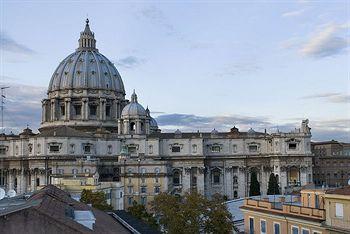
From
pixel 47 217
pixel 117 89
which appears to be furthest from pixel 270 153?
pixel 47 217

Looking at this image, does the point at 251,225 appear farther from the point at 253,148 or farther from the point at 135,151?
the point at 253,148

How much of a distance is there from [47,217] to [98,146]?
98.0 meters

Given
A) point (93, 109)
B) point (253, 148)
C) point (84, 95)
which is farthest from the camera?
point (93, 109)

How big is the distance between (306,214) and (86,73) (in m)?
110

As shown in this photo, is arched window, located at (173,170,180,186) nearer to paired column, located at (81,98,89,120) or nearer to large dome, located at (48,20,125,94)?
paired column, located at (81,98,89,120)

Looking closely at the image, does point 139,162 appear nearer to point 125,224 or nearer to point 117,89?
point 117,89

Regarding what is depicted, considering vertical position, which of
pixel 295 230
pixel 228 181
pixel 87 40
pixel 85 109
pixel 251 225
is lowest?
pixel 228 181

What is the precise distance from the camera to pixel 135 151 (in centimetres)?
11569

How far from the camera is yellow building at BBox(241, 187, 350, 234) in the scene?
31609mm

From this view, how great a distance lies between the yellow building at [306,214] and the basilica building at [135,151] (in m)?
56.5

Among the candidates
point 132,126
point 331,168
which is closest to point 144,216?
point 132,126

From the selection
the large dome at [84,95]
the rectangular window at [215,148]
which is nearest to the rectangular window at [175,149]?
the rectangular window at [215,148]

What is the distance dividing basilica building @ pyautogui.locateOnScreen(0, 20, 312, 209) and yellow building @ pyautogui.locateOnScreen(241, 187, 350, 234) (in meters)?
56.5

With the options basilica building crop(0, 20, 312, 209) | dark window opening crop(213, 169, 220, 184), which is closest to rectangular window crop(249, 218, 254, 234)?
basilica building crop(0, 20, 312, 209)
